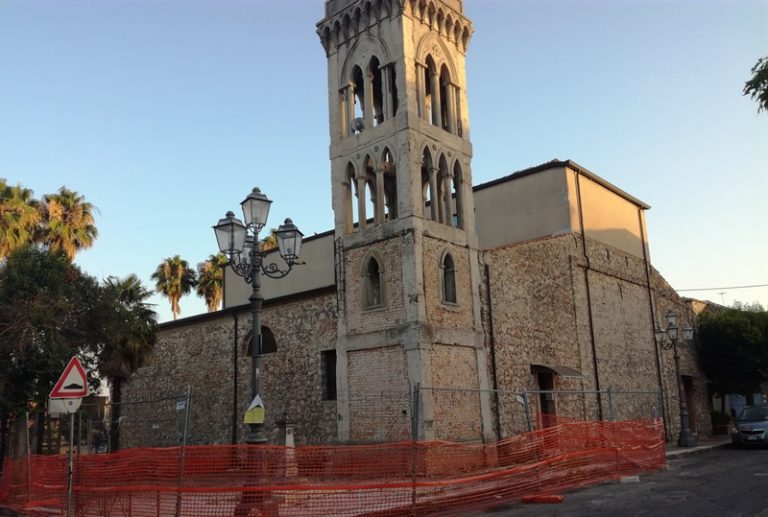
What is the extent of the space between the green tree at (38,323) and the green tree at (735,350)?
28589mm

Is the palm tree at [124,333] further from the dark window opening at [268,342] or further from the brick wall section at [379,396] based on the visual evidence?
the brick wall section at [379,396]

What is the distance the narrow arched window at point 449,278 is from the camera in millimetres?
19000

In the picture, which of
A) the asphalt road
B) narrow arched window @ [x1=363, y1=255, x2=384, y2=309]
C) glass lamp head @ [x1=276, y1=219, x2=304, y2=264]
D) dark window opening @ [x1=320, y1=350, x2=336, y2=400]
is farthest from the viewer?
dark window opening @ [x1=320, y1=350, x2=336, y2=400]

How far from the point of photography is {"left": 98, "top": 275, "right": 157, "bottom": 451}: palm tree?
19453 mm

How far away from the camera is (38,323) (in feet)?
57.4

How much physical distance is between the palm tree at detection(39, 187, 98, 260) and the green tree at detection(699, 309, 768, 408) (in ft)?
96.9

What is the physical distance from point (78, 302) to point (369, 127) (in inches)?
382

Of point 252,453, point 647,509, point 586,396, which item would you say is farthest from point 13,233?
point 647,509

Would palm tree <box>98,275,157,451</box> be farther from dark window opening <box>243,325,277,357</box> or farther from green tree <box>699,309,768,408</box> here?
green tree <box>699,309,768,408</box>

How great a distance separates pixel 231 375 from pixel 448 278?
8598 millimetres

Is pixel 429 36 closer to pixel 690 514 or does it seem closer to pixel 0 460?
pixel 690 514

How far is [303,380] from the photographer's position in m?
20.3

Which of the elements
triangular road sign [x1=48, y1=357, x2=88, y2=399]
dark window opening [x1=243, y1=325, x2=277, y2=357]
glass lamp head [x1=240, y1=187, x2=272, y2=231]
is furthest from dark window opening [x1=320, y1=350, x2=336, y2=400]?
triangular road sign [x1=48, y1=357, x2=88, y2=399]

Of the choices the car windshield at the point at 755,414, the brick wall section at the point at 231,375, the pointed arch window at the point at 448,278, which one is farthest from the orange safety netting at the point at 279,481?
the car windshield at the point at 755,414
